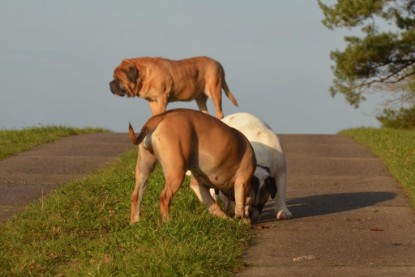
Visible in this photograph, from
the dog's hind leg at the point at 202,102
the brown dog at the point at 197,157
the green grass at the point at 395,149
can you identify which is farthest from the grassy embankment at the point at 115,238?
the dog's hind leg at the point at 202,102

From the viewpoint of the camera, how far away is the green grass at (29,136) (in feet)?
51.6

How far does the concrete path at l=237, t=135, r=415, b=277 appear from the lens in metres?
6.91

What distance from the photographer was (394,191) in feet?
36.7

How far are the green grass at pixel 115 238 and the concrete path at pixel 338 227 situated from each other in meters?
0.33

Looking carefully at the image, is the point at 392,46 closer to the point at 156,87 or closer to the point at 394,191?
the point at 156,87

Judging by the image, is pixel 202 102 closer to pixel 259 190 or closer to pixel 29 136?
pixel 29 136

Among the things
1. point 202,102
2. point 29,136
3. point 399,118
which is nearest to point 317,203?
point 202,102

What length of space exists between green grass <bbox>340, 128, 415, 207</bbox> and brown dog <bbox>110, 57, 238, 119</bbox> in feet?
9.22

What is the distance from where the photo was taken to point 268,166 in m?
9.24

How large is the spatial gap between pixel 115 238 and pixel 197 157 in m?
1.11

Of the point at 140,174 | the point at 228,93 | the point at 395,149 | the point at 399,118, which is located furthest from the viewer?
the point at 399,118

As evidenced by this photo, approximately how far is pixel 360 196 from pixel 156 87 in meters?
5.04

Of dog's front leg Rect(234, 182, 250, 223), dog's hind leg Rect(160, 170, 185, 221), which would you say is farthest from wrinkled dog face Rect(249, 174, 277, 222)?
dog's hind leg Rect(160, 170, 185, 221)

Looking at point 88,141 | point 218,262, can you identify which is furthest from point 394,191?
point 88,141
